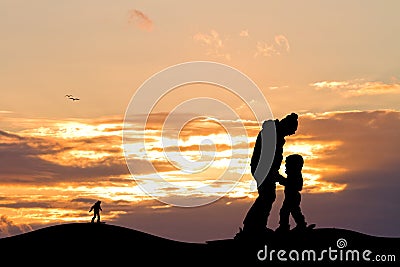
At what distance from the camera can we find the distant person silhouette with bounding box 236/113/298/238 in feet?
107

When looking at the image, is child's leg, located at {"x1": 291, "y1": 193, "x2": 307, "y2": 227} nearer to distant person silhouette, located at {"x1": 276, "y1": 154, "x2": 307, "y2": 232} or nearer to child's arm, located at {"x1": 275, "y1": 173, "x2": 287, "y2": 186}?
distant person silhouette, located at {"x1": 276, "y1": 154, "x2": 307, "y2": 232}

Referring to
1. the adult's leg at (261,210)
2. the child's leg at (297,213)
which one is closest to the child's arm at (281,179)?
the adult's leg at (261,210)

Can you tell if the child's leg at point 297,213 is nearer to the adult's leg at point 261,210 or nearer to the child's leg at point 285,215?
the child's leg at point 285,215

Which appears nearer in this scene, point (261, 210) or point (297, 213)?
point (261, 210)

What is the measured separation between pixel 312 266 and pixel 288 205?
292 centimetres

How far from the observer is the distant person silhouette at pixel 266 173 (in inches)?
1286

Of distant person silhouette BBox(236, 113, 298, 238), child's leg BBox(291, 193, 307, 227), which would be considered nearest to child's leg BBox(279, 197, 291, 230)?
child's leg BBox(291, 193, 307, 227)

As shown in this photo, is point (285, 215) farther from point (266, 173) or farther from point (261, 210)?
point (266, 173)

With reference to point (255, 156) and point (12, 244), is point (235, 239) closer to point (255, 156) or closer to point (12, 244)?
point (255, 156)

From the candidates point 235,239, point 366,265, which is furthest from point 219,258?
point 366,265

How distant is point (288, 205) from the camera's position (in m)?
33.2

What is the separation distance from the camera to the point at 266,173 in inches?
1296

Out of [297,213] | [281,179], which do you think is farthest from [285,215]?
[281,179]

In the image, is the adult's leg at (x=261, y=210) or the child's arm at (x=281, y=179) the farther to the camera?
the child's arm at (x=281, y=179)
